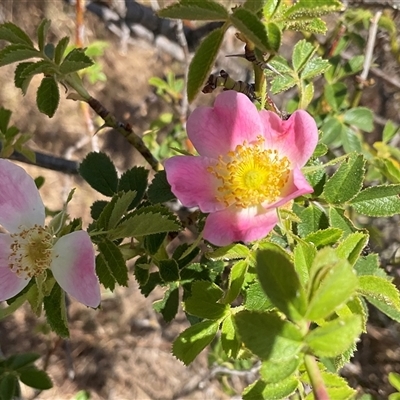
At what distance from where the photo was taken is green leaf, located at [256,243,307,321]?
0.71 m

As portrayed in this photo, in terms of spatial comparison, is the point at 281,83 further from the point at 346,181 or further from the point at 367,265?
the point at 367,265

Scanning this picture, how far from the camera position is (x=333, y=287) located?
0.68 m

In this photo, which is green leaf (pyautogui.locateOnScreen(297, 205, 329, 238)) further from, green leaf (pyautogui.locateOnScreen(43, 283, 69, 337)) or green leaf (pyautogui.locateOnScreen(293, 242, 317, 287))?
green leaf (pyautogui.locateOnScreen(43, 283, 69, 337))

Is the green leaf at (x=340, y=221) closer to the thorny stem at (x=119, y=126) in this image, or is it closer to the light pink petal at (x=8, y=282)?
the thorny stem at (x=119, y=126)

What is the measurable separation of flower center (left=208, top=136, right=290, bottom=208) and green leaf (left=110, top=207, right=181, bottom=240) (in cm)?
14

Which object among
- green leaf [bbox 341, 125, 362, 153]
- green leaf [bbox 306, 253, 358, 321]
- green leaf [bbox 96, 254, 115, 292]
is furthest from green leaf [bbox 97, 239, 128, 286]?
green leaf [bbox 341, 125, 362, 153]

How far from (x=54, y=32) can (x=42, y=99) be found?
320 cm

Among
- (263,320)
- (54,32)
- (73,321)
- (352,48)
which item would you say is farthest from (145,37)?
(263,320)

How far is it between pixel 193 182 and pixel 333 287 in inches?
17.6

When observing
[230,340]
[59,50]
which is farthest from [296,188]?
[59,50]

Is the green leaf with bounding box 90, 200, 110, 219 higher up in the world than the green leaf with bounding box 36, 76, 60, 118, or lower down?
lower down

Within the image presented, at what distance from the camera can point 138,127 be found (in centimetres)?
409

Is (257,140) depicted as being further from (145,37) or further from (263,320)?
(145,37)

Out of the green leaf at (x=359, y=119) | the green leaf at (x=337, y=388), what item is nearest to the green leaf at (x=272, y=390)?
the green leaf at (x=337, y=388)
